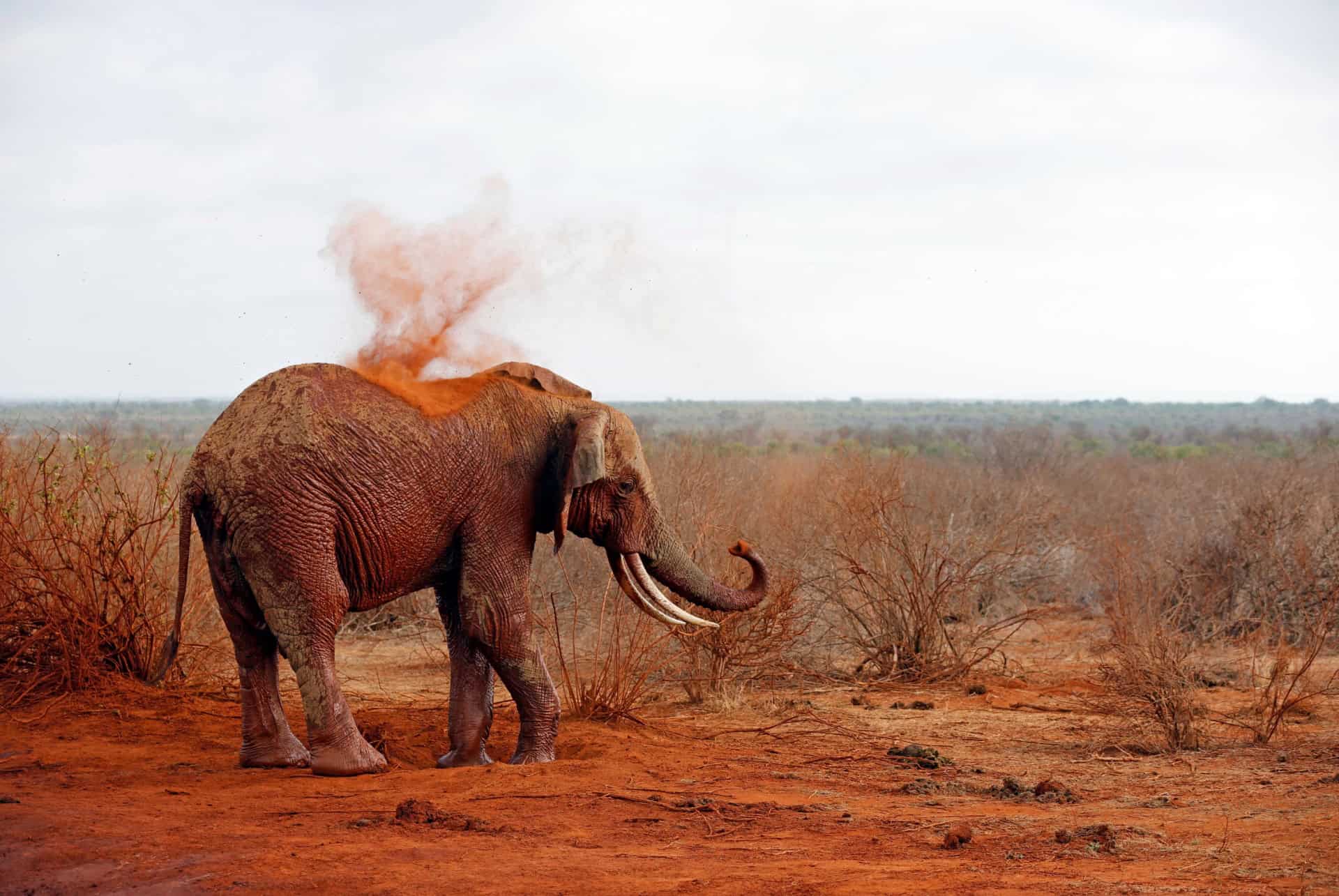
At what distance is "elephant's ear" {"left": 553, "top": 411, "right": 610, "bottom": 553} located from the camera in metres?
7.29

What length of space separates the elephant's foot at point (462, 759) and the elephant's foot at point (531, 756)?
153 mm

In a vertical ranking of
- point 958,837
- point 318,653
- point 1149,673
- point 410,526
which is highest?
point 410,526

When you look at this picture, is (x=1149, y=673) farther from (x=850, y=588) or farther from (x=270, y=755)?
(x=270, y=755)

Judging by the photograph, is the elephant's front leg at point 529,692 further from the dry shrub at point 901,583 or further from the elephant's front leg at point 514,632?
the dry shrub at point 901,583

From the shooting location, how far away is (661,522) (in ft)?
26.1

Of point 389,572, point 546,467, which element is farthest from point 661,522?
point 389,572

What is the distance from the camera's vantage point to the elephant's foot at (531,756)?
7.64 m

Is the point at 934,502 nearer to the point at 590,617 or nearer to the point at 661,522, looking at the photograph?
the point at 590,617

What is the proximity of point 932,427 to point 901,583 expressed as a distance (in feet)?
160

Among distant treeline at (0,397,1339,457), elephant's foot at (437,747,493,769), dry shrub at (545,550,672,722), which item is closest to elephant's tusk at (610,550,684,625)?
dry shrub at (545,550,672,722)

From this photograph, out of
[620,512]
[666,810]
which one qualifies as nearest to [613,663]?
[620,512]

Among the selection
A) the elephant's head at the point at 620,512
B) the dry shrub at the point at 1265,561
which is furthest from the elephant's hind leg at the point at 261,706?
the dry shrub at the point at 1265,561

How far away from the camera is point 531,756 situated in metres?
7.66

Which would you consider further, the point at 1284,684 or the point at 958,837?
the point at 1284,684
